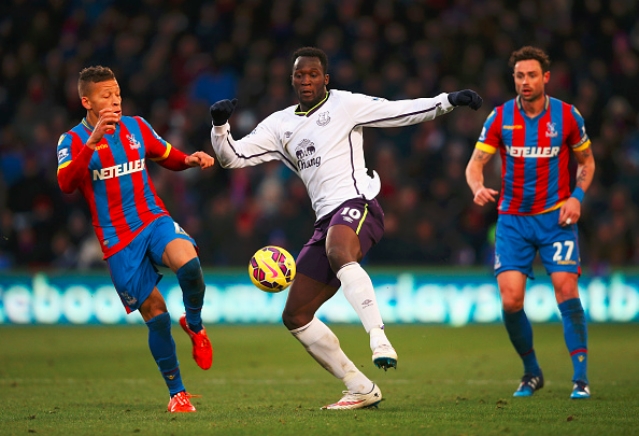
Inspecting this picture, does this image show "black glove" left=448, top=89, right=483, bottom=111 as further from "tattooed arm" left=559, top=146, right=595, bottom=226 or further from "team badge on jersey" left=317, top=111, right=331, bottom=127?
"tattooed arm" left=559, top=146, right=595, bottom=226

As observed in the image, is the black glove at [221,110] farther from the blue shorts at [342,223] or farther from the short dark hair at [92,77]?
the blue shorts at [342,223]

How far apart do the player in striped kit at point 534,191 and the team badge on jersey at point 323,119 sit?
1477mm

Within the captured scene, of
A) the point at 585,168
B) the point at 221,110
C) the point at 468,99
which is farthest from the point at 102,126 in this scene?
the point at 585,168

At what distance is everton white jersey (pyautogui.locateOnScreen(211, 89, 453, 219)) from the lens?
675cm

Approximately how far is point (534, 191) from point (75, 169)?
3.58m

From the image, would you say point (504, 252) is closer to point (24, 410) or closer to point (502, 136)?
point (502, 136)

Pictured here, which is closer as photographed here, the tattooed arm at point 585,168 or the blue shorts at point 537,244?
the blue shorts at point 537,244

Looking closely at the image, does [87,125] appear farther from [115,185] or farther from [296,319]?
[296,319]

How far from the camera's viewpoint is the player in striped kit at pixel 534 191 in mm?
7652

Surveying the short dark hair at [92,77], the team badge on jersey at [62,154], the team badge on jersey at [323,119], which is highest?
the short dark hair at [92,77]

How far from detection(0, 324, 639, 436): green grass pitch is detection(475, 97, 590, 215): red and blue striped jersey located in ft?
5.11

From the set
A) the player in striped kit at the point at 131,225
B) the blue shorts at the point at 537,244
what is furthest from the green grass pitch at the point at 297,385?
the blue shorts at the point at 537,244

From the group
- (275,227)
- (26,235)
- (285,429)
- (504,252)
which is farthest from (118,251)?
(26,235)

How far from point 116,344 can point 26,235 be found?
3944mm
